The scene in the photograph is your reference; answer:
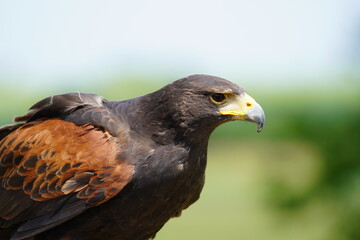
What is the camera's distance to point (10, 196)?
4531 mm

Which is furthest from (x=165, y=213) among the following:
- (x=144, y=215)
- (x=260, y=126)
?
(x=260, y=126)

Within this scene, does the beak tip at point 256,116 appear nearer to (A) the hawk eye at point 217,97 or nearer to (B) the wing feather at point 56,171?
(A) the hawk eye at point 217,97

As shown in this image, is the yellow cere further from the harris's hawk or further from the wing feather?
the wing feather

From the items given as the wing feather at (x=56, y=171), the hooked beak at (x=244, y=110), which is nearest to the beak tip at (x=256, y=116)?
the hooked beak at (x=244, y=110)

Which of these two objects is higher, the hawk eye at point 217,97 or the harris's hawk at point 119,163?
the hawk eye at point 217,97

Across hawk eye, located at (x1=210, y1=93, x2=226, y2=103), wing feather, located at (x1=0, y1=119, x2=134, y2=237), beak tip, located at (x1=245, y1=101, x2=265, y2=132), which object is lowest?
wing feather, located at (x1=0, y1=119, x2=134, y2=237)

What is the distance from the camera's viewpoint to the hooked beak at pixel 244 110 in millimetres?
4152

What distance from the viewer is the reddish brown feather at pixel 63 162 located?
13.5 feet

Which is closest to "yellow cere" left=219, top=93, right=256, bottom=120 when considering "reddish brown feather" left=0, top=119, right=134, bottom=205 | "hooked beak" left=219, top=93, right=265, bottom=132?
"hooked beak" left=219, top=93, right=265, bottom=132

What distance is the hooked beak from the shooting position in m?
4.15

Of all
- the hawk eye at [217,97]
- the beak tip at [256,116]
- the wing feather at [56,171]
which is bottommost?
the wing feather at [56,171]

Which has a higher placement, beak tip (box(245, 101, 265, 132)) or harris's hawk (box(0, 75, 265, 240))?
beak tip (box(245, 101, 265, 132))

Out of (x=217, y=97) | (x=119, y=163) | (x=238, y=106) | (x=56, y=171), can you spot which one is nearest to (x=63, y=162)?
(x=56, y=171)

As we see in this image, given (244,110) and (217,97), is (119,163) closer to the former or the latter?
(217,97)
